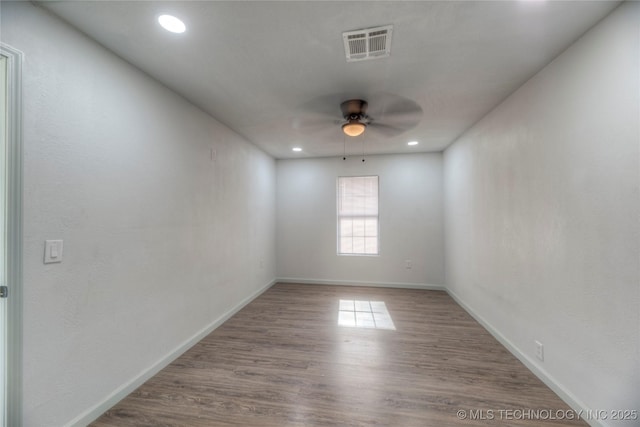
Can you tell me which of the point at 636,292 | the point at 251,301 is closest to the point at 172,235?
the point at 251,301

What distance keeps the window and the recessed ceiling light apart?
3961mm

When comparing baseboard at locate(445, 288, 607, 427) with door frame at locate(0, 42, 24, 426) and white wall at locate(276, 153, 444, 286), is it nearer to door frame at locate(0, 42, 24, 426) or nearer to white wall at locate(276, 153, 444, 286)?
white wall at locate(276, 153, 444, 286)

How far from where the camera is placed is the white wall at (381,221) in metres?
4.98

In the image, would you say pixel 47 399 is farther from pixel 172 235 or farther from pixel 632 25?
pixel 632 25

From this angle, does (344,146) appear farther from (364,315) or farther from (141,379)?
(141,379)

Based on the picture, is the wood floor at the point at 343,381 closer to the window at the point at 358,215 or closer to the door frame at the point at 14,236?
the door frame at the point at 14,236

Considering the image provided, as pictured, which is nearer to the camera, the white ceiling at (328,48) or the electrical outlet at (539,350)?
the white ceiling at (328,48)

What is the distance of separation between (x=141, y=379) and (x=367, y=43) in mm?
3112

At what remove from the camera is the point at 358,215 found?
5.34 m

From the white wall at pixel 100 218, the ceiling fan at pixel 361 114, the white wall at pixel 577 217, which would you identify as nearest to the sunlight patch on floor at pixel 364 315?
the white wall at pixel 577 217

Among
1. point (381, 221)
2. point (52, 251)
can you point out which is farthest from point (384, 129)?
point (52, 251)

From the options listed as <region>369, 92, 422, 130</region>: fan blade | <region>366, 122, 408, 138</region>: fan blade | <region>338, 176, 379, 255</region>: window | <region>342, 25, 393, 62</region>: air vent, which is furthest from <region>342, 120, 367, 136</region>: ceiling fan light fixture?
<region>338, 176, 379, 255</region>: window

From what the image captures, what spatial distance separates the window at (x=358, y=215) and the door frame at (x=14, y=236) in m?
4.46

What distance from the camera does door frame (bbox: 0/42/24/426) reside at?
1.36m
